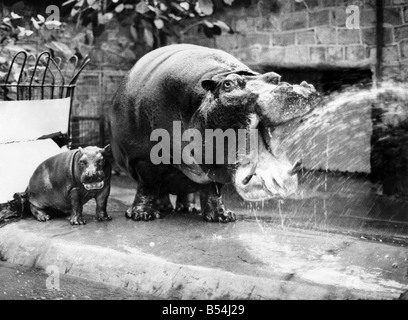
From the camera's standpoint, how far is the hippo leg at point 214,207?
4777mm

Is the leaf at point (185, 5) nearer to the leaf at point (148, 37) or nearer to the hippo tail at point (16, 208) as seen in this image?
the leaf at point (148, 37)

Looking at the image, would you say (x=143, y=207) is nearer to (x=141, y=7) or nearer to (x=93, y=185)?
(x=93, y=185)

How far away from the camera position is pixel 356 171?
7.05 meters

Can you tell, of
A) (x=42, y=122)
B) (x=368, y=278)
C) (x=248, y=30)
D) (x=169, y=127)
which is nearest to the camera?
(x=368, y=278)

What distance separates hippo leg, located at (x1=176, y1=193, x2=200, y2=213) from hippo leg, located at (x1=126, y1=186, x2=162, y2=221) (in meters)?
0.31

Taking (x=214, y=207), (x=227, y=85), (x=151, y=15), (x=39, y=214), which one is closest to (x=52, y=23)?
(x=151, y=15)

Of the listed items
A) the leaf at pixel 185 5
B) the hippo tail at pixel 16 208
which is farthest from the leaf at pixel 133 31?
the hippo tail at pixel 16 208

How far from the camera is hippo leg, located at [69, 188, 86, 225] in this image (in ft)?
15.4

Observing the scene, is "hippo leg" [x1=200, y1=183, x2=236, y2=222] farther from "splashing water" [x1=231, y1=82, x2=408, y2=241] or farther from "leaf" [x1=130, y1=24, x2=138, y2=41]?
"leaf" [x1=130, y1=24, x2=138, y2=41]

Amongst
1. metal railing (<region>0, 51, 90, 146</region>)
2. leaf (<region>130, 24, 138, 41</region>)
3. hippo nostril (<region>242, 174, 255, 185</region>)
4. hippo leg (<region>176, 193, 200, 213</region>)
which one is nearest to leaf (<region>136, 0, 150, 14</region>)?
leaf (<region>130, 24, 138, 41</region>)
